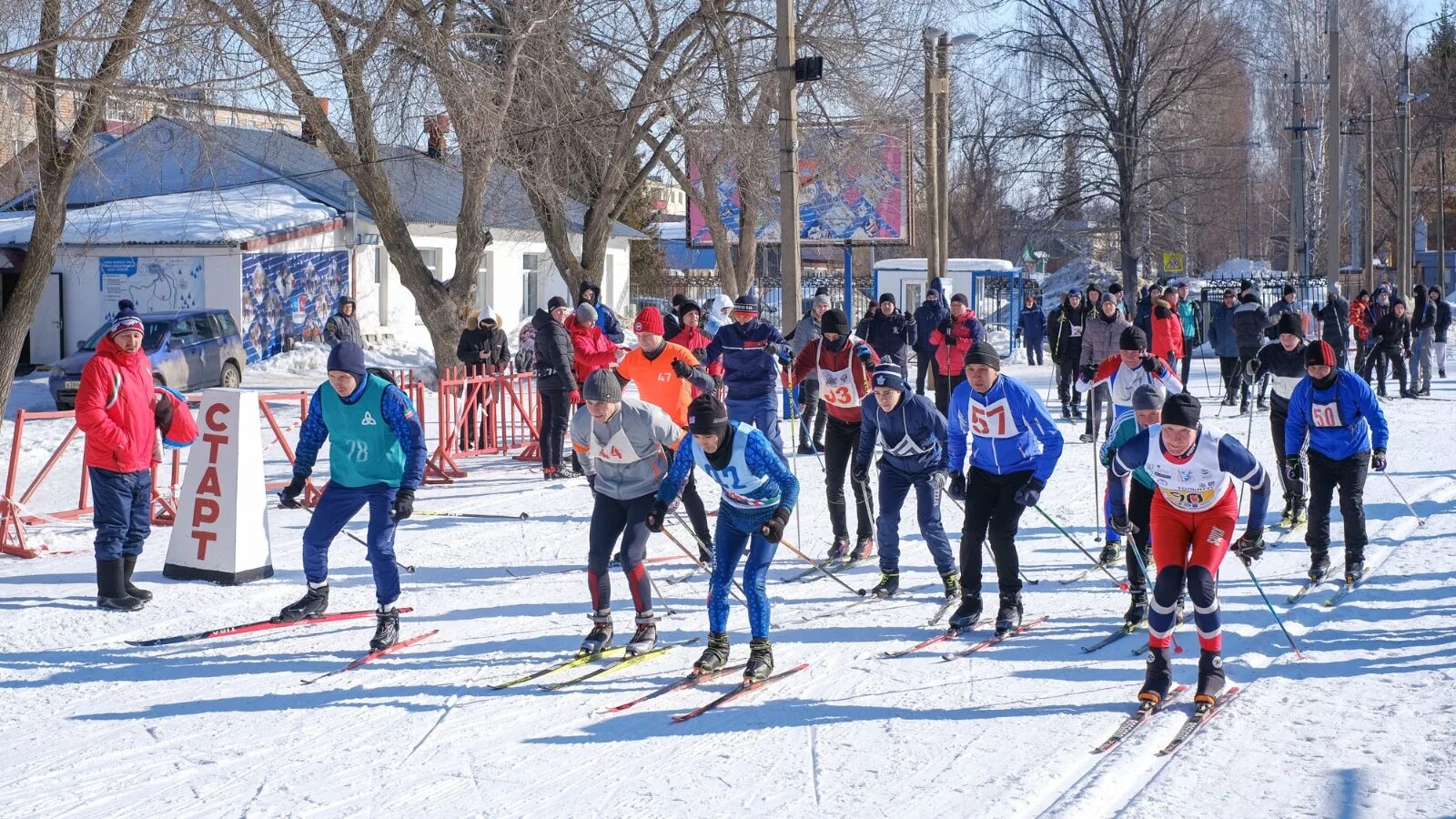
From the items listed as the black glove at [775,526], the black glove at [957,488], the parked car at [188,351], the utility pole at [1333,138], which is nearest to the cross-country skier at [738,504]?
the black glove at [775,526]

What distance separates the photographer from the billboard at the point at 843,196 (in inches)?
1052

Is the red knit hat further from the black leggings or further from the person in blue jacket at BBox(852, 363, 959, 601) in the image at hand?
the black leggings

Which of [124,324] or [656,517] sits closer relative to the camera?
[656,517]

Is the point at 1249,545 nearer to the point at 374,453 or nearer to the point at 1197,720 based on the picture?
the point at 1197,720

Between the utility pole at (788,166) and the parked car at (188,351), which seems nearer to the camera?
the utility pole at (788,166)

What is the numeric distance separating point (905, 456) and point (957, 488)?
801mm

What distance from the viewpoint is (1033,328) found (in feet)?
97.6

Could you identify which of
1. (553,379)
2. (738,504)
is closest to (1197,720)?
(738,504)

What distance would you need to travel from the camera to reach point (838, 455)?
9.82m

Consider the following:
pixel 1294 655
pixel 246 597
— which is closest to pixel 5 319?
pixel 246 597

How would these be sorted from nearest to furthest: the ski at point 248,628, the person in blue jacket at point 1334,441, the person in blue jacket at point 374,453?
the person in blue jacket at point 374,453, the ski at point 248,628, the person in blue jacket at point 1334,441

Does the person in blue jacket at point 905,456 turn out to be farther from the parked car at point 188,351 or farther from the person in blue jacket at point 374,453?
the parked car at point 188,351

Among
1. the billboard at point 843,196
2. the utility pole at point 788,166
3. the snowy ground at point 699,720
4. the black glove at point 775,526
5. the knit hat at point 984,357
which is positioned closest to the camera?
the snowy ground at point 699,720

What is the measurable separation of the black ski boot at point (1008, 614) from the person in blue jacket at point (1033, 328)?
22256 millimetres
